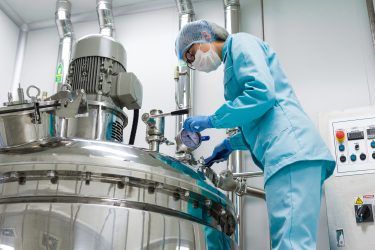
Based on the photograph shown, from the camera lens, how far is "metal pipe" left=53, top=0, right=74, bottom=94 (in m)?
2.27

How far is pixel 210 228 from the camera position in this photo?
1.11m

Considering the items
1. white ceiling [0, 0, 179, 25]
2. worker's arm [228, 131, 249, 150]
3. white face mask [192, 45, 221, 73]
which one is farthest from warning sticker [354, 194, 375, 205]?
white ceiling [0, 0, 179, 25]

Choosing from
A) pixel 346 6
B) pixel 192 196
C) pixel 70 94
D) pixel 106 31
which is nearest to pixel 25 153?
pixel 70 94

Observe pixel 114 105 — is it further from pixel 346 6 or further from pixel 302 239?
pixel 346 6

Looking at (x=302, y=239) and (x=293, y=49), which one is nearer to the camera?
(x=302, y=239)

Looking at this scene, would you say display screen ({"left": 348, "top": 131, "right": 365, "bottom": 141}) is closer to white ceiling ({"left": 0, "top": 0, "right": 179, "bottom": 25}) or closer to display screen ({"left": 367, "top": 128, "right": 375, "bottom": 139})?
display screen ({"left": 367, "top": 128, "right": 375, "bottom": 139})

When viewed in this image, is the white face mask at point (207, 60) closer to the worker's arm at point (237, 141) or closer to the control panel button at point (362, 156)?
the worker's arm at point (237, 141)

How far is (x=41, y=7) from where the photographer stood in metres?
2.46

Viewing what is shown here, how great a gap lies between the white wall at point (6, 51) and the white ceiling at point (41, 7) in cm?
6

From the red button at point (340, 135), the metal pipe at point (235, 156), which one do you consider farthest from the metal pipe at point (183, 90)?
the red button at point (340, 135)

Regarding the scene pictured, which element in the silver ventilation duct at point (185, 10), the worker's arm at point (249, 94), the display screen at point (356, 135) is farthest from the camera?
the silver ventilation duct at point (185, 10)

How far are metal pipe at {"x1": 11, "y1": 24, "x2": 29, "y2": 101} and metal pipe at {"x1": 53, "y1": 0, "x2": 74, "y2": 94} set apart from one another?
0.30m

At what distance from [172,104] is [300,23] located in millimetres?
701

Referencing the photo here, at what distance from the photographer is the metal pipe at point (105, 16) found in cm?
224
